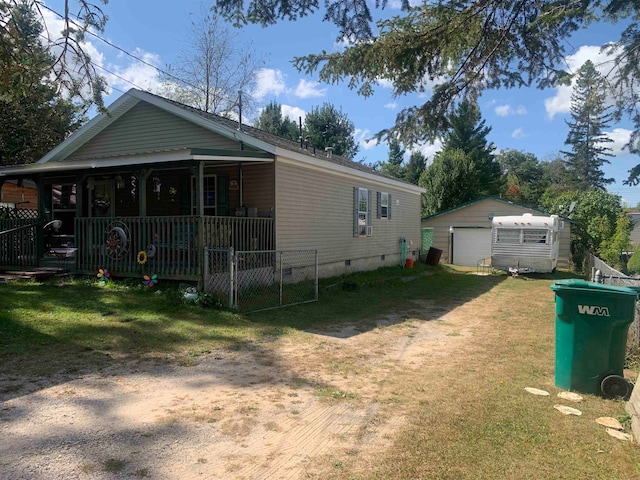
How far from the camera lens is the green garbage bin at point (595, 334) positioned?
4.46 metres

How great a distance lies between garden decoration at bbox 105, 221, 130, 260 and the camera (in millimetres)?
9719

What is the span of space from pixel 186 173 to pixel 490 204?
1484 centimetres

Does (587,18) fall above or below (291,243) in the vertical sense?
above

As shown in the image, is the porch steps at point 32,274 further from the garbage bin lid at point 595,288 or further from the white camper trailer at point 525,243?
the white camper trailer at point 525,243

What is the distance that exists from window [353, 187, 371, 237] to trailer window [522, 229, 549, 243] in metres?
6.46

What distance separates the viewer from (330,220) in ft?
44.1

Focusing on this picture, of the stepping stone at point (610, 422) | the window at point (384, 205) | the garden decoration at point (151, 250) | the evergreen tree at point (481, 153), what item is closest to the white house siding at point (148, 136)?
the garden decoration at point (151, 250)

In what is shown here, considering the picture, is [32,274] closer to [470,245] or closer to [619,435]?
[619,435]

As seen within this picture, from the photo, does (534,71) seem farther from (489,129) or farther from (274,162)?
(489,129)

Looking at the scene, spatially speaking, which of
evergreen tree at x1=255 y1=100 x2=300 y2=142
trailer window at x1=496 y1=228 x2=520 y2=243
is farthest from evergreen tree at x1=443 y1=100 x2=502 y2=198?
trailer window at x1=496 y1=228 x2=520 y2=243

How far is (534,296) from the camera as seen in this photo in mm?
12625

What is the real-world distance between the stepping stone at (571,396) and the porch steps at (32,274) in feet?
33.2

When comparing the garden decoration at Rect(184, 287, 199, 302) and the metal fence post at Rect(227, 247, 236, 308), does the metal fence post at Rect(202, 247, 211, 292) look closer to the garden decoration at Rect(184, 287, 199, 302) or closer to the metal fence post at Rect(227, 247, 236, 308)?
the garden decoration at Rect(184, 287, 199, 302)

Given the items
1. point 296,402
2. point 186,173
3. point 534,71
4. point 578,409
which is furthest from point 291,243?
point 578,409
